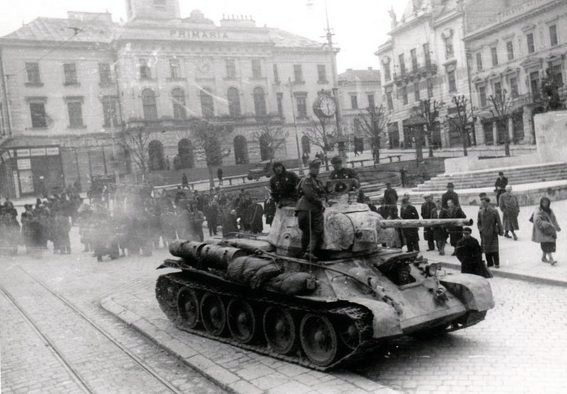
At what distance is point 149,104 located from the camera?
2889 centimetres

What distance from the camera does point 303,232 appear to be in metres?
8.13

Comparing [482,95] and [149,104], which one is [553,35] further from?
[149,104]

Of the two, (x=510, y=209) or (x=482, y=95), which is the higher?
(x=482, y=95)

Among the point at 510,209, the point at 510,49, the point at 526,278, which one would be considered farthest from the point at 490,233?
the point at 510,49

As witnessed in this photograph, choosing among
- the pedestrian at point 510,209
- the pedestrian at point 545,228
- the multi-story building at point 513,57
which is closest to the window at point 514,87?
the multi-story building at point 513,57

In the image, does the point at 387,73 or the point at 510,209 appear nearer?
the point at 510,209

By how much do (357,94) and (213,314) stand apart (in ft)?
181

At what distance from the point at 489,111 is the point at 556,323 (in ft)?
139

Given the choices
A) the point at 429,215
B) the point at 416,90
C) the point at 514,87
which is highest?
the point at 416,90

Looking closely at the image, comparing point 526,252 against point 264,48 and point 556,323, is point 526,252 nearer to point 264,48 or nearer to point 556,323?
point 556,323

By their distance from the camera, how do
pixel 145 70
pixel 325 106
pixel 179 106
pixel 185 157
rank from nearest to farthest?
pixel 325 106 < pixel 145 70 < pixel 179 106 < pixel 185 157

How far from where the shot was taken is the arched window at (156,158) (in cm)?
3550

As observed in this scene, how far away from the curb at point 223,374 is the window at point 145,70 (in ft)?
48.2

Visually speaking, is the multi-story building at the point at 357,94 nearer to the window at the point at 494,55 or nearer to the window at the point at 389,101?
the window at the point at 389,101
